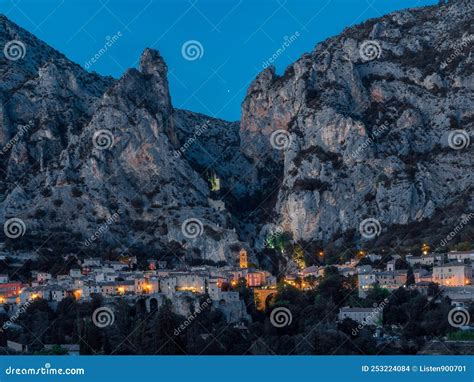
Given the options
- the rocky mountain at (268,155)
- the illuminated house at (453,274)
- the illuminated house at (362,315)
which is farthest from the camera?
the rocky mountain at (268,155)

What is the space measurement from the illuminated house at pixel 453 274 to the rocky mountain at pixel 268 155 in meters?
16.8

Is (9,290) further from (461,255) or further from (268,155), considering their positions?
(268,155)

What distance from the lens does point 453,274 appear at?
203ft

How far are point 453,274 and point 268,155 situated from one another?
4882cm

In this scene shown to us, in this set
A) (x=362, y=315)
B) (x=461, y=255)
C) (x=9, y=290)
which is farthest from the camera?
(x=461, y=255)

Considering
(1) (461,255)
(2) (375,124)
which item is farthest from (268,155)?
(1) (461,255)

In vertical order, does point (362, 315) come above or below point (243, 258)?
above

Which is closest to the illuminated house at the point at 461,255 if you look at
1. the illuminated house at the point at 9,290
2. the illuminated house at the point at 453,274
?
the illuminated house at the point at 453,274

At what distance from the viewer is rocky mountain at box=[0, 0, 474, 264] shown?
87.1m

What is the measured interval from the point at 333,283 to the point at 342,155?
31010mm

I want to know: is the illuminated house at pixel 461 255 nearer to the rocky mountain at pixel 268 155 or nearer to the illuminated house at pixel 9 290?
the rocky mountain at pixel 268 155

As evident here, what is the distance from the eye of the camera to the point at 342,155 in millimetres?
93188

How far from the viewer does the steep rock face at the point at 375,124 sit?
87.1 metres

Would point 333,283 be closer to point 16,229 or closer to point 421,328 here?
point 421,328
